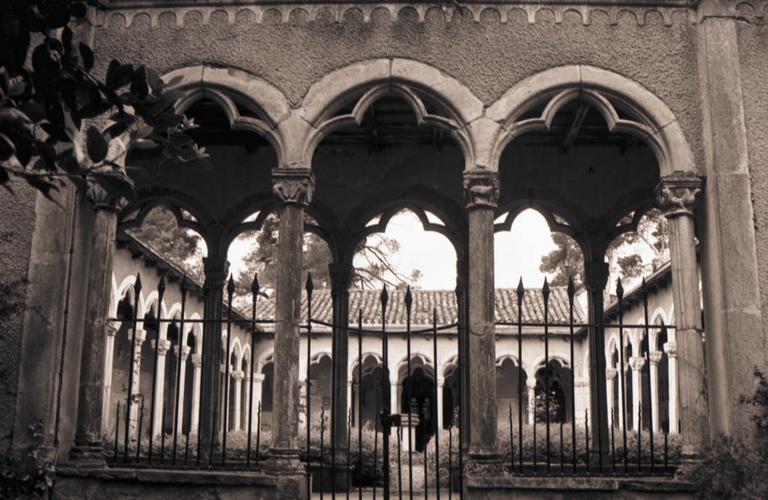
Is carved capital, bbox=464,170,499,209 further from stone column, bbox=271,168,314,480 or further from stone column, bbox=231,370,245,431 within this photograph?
stone column, bbox=231,370,245,431

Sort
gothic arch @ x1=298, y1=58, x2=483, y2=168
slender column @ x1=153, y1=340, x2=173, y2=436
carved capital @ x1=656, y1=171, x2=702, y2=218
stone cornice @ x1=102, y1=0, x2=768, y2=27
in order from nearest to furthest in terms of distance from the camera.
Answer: carved capital @ x1=656, y1=171, x2=702, y2=218 < gothic arch @ x1=298, y1=58, x2=483, y2=168 < stone cornice @ x1=102, y1=0, x2=768, y2=27 < slender column @ x1=153, y1=340, x2=173, y2=436

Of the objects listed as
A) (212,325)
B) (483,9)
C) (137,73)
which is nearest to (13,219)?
(212,325)

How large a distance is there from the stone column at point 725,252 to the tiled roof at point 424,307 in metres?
15.1

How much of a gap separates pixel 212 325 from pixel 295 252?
3367 mm

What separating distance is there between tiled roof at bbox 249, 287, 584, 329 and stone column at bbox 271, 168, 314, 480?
1460cm

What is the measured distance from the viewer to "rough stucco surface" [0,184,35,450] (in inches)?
286

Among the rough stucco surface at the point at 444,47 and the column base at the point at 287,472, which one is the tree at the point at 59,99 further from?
the rough stucco surface at the point at 444,47

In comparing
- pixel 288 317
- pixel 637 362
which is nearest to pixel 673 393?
pixel 637 362

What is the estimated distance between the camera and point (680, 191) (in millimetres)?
7691

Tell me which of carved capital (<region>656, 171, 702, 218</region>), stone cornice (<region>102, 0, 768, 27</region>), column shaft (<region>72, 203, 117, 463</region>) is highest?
stone cornice (<region>102, 0, 768, 27</region>)

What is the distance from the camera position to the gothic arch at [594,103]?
7.87 meters

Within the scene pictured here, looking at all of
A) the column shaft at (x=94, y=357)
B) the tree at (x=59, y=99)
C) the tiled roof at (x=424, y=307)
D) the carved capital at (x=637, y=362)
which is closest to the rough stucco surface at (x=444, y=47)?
the column shaft at (x=94, y=357)

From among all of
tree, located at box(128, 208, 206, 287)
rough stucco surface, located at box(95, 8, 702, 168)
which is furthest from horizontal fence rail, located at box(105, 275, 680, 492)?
tree, located at box(128, 208, 206, 287)

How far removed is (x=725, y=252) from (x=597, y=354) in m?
3.15
